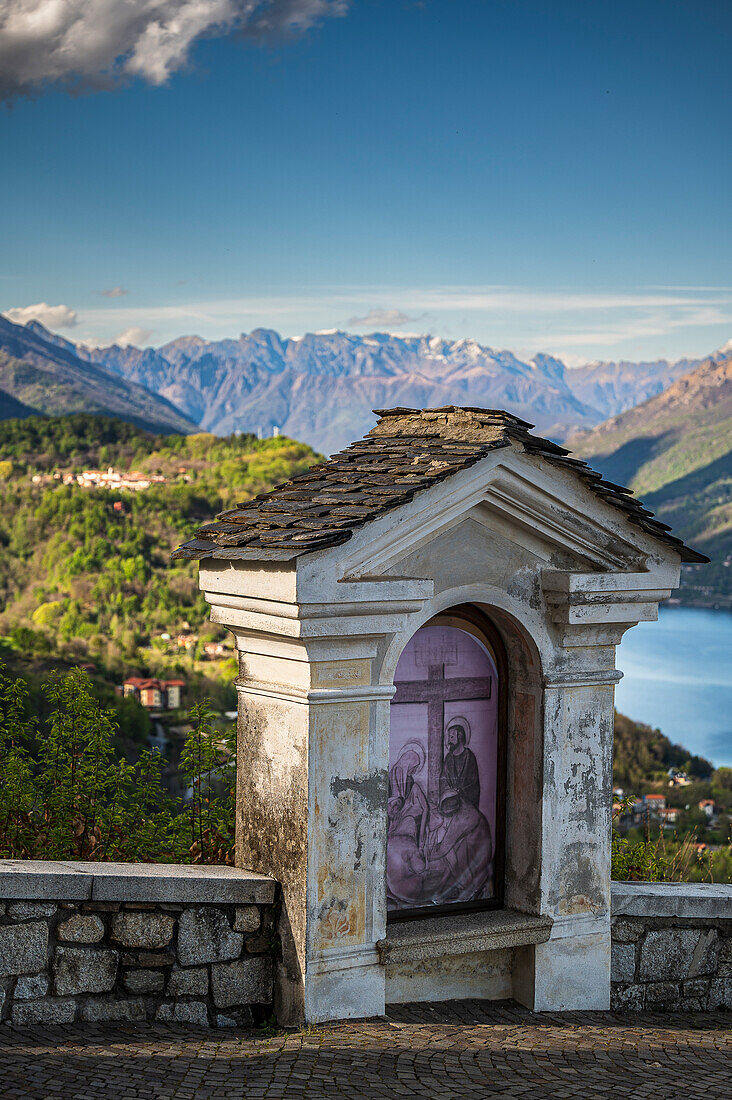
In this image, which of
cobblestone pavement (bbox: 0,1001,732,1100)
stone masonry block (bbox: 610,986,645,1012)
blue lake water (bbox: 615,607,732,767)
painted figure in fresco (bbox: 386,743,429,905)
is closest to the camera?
cobblestone pavement (bbox: 0,1001,732,1100)

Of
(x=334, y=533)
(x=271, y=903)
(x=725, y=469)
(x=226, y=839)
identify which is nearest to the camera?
(x=334, y=533)

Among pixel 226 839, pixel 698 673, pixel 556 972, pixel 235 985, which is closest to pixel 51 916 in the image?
pixel 235 985

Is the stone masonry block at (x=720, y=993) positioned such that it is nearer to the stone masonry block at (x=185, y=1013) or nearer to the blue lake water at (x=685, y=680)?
the stone masonry block at (x=185, y=1013)

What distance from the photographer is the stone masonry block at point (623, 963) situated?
190 inches

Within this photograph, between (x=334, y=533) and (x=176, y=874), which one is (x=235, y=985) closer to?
(x=176, y=874)

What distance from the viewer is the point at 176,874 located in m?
4.05

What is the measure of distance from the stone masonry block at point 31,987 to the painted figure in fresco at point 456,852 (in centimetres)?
150

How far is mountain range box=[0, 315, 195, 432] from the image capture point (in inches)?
5059

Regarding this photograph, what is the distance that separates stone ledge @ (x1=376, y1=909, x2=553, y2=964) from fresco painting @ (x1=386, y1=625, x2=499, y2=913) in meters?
0.12

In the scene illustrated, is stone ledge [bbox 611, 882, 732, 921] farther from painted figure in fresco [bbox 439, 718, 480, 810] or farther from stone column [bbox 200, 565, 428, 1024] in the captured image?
stone column [bbox 200, 565, 428, 1024]

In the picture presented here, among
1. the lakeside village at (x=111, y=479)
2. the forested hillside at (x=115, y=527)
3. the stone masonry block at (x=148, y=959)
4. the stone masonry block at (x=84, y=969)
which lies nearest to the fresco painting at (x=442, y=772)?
the stone masonry block at (x=148, y=959)

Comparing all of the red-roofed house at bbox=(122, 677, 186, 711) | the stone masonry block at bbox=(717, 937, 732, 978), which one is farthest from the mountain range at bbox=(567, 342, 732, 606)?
the stone masonry block at bbox=(717, 937, 732, 978)

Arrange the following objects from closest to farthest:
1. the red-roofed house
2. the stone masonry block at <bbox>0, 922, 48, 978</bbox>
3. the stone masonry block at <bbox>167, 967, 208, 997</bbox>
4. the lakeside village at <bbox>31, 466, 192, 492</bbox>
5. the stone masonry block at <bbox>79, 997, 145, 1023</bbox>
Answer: the stone masonry block at <bbox>0, 922, 48, 978</bbox>, the stone masonry block at <bbox>79, 997, 145, 1023</bbox>, the stone masonry block at <bbox>167, 967, 208, 997</bbox>, the red-roofed house, the lakeside village at <bbox>31, 466, 192, 492</bbox>

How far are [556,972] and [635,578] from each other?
163cm
